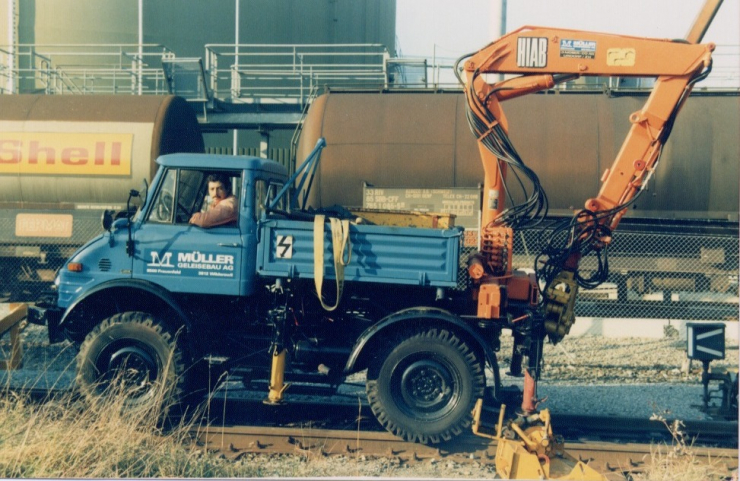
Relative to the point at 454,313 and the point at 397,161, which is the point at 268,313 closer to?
the point at 454,313

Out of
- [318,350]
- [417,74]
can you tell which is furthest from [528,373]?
[417,74]

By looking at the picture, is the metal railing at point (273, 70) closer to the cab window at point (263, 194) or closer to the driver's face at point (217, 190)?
the cab window at point (263, 194)

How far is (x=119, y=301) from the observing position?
6.72 m

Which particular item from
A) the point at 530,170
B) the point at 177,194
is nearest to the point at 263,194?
the point at 177,194

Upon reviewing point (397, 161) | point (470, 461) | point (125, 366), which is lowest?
point (470, 461)

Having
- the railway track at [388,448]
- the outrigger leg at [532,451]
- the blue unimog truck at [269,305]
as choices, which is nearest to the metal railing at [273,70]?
the blue unimog truck at [269,305]

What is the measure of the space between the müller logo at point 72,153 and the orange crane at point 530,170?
652 cm

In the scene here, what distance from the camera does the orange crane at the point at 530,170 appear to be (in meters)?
6.61

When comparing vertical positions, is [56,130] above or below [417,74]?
below

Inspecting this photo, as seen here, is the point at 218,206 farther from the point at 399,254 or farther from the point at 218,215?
the point at 399,254

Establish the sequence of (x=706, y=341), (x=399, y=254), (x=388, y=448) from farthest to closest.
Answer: (x=706, y=341) → (x=388, y=448) → (x=399, y=254)

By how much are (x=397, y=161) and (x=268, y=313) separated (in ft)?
16.3

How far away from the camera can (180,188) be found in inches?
264

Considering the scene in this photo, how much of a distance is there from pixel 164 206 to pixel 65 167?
18.0 ft
